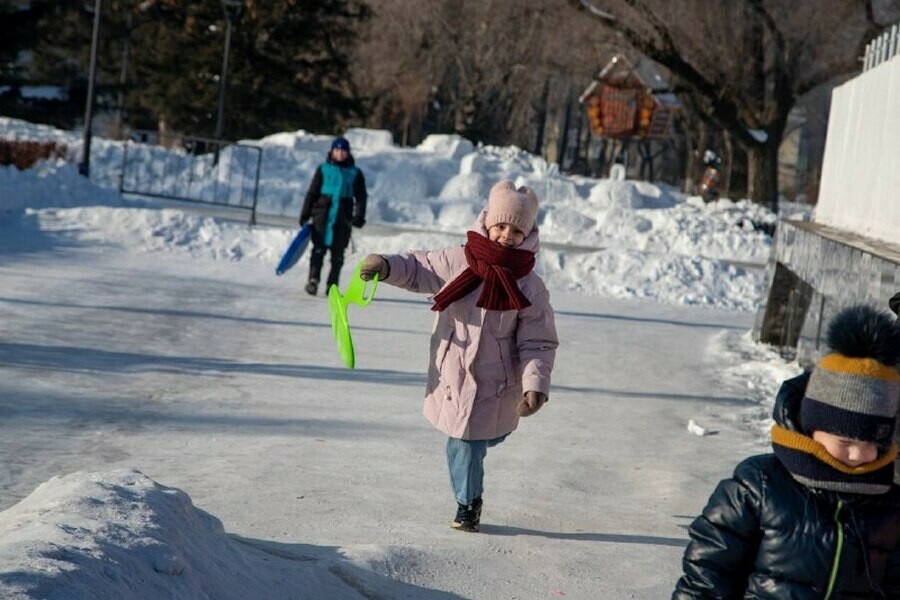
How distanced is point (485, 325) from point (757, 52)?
31.0m

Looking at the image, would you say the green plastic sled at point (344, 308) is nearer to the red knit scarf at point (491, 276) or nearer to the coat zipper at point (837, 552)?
the red knit scarf at point (491, 276)

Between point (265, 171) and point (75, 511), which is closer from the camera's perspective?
point (75, 511)

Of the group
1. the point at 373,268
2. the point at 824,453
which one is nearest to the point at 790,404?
the point at 824,453

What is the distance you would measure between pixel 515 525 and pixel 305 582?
167 cm

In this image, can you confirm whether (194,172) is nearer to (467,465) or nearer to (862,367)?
(467,465)

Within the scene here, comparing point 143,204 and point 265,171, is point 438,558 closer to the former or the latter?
point 143,204

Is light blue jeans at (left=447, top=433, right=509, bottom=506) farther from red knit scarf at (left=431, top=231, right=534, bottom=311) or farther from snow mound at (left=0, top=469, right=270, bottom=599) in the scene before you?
snow mound at (left=0, top=469, right=270, bottom=599)

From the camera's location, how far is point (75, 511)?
4.54m

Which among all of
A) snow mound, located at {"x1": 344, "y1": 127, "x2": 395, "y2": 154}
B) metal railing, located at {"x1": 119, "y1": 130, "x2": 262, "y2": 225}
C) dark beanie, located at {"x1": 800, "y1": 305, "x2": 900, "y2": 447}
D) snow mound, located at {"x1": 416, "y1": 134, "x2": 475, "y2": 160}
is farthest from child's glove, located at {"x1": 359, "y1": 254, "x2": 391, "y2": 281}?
snow mound, located at {"x1": 344, "y1": 127, "x2": 395, "y2": 154}

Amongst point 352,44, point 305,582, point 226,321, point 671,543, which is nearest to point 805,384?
point 305,582

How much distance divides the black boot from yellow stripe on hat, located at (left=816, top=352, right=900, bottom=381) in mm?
3155

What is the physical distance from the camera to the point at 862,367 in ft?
10.7

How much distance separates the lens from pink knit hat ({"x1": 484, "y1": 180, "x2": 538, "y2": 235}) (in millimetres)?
5922

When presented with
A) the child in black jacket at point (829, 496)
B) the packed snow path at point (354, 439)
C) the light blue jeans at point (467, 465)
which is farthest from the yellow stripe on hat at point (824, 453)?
the light blue jeans at point (467, 465)
